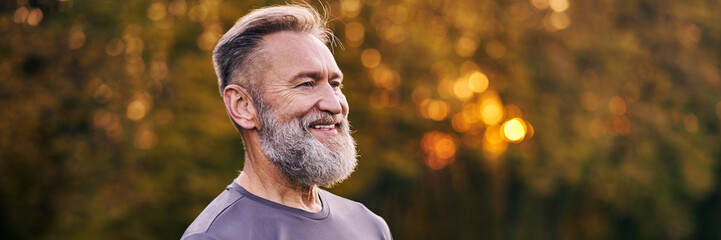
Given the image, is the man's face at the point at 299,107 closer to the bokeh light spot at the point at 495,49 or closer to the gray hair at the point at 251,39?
the gray hair at the point at 251,39

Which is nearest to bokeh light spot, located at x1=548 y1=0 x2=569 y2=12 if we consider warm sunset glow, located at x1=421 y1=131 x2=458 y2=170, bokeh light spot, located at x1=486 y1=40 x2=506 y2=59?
bokeh light spot, located at x1=486 y1=40 x2=506 y2=59

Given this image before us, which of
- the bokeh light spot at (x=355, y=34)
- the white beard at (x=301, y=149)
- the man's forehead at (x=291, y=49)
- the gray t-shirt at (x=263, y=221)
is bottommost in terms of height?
the bokeh light spot at (x=355, y=34)

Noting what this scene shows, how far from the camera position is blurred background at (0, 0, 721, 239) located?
14.9m

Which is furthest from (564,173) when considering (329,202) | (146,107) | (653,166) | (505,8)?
(329,202)

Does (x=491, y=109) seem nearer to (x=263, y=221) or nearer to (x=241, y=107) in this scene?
(x=241, y=107)

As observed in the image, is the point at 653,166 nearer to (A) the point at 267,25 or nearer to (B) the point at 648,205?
(B) the point at 648,205

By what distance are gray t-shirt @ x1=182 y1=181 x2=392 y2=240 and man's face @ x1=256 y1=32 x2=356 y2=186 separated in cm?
14

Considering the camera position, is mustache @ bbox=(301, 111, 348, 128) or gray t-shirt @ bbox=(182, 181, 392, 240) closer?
gray t-shirt @ bbox=(182, 181, 392, 240)

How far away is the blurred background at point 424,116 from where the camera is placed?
586 inches

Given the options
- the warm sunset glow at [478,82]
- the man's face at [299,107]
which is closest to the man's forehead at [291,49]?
the man's face at [299,107]

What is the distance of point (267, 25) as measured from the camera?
2.70 metres

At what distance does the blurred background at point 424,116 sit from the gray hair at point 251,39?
11352 mm

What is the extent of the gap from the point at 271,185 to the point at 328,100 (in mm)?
349

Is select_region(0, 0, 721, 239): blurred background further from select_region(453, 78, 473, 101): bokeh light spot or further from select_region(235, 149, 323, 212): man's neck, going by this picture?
select_region(235, 149, 323, 212): man's neck
